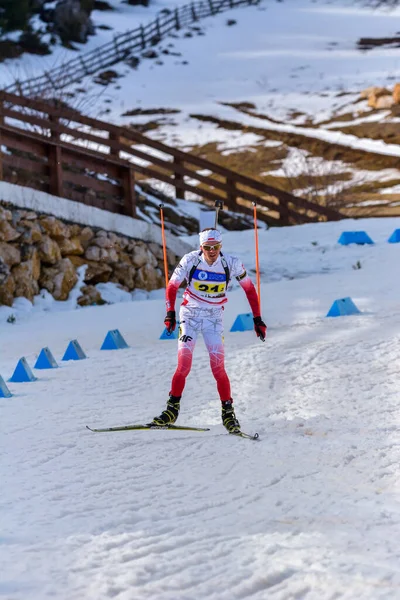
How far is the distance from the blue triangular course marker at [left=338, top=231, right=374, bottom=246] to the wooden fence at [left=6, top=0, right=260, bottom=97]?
2144 centimetres

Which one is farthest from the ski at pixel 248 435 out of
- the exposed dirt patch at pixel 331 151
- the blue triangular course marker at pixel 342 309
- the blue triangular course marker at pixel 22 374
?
the exposed dirt patch at pixel 331 151

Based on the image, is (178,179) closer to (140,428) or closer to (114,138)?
(114,138)

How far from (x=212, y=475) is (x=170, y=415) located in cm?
122

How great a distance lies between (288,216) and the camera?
1891 centimetres

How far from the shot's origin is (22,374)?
8445 mm

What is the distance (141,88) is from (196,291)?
102 feet

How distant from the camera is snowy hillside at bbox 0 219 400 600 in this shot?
12.3ft

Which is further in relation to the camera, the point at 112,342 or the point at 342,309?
the point at 342,309

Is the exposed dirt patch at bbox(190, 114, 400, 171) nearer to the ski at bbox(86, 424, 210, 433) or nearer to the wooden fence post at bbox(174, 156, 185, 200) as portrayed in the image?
the wooden fence post at bbox(174, 156, 185, 200)

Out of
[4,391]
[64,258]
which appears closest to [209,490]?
[4,391]

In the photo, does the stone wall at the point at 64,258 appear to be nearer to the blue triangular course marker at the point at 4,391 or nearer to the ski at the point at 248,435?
the blue triangular course marker at the point at 4,391

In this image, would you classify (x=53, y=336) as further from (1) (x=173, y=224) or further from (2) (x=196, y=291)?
(1) (x=173, y=224)

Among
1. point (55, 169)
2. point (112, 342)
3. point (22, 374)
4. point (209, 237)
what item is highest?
point (55, 169)

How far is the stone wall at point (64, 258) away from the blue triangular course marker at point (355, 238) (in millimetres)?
2875
